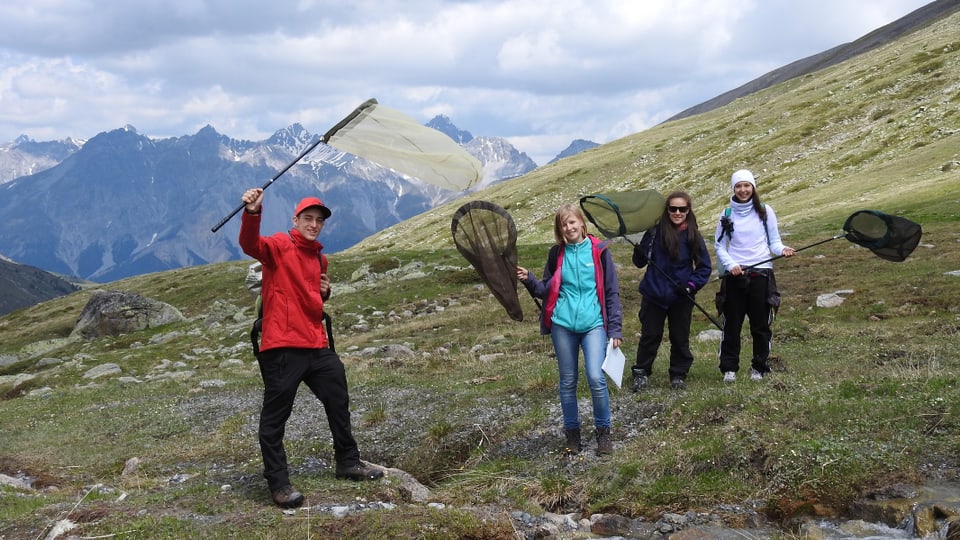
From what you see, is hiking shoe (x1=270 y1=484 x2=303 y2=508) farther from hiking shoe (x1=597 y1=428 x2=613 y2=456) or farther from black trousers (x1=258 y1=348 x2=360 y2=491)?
hiking shoe (x1=597 y1=428 x2=613 y2=456)

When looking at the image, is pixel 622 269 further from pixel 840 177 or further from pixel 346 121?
pixel 840 177

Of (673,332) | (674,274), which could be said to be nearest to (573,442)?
(673,332)

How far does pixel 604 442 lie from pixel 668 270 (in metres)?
3.76

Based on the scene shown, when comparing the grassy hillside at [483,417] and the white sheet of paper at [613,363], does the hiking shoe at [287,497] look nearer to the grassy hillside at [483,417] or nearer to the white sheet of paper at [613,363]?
the grassy hillside at [483,417]

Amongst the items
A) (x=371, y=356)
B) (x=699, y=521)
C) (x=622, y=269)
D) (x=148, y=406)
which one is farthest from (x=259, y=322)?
(x=622, y=269)

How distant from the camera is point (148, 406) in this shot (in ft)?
68.6

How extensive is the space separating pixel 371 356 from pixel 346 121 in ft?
52.6

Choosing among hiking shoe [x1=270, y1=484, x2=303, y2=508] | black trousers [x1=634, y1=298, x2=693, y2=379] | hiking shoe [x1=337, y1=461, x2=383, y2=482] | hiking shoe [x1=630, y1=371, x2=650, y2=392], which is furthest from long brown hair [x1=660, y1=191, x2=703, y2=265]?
hiking shoe [x1=270, y1=484, x2=303, y2=508]

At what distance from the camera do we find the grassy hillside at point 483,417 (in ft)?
27.9

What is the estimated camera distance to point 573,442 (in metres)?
10.6

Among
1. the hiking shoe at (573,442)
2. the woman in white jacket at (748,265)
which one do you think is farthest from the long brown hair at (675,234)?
the hiking shoe at (573,442)

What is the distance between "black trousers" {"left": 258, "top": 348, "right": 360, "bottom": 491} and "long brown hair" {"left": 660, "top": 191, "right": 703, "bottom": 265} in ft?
20.0

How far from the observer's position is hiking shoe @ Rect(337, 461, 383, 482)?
10.2 m

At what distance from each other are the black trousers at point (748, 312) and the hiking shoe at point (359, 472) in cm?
685
